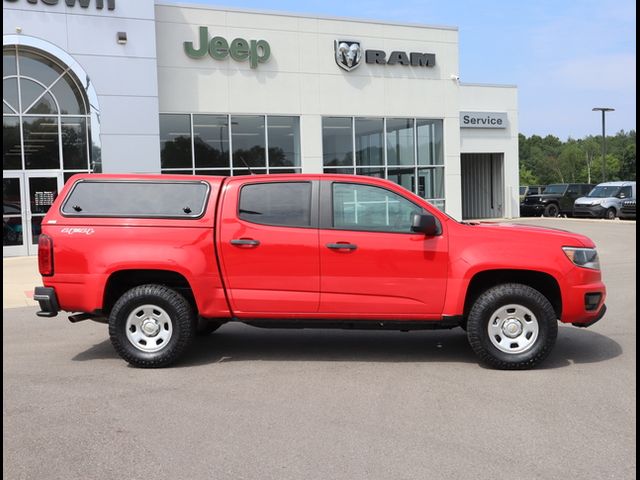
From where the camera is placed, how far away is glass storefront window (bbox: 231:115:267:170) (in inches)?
886

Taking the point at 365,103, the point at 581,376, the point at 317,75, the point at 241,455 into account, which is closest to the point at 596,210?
the point at 365,103

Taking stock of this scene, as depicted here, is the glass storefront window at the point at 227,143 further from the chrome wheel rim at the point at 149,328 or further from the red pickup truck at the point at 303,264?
the chrome wheel rim at the point at 149,328

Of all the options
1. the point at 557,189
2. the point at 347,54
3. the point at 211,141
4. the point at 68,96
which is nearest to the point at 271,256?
the point at 68,96

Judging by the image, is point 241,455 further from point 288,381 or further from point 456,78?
point 456,78

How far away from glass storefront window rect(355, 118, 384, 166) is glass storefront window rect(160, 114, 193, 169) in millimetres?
6379

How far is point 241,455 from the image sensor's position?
160 inches

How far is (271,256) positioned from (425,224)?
1470 millimetres

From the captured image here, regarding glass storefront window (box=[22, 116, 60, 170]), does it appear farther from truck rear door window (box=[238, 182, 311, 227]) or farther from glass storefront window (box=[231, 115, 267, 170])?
truck rear door window (box=[238, 182, 311, 227])

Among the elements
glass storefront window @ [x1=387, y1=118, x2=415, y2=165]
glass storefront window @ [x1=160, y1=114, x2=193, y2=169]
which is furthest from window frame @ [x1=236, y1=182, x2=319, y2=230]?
glass storefront window @ [x1=387, y1=118, x2=415, y2=165]

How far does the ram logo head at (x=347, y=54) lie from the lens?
77.4 feet

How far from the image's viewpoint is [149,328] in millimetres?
6305

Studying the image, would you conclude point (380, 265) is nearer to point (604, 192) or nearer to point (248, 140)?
point (248, 140)

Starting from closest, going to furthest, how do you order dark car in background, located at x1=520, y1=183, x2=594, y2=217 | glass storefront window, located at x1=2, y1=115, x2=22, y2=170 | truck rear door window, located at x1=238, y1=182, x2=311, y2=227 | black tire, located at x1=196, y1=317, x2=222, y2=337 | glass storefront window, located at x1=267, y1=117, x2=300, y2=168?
truck rear door window, located at x1=238, y1=182, x2=311, y2=227 < black tire, located at x1=196, y1=317, x2=222, y2=337 < glass storefront window, located at x1=2, y1=115, x2=22, y2=170 < glass storefront window, located at x1=267, y1=117, x2=300, y2=168 < dark car in background, located at x1=520, y1=183, x2=594, y2=217

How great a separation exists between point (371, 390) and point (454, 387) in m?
0.71
